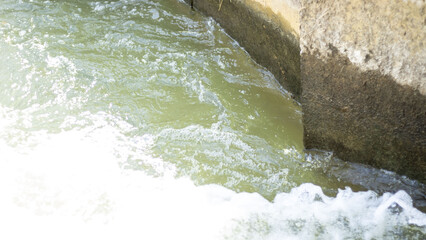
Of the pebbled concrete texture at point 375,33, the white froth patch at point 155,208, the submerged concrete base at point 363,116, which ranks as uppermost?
the pebbled concrete texture at point 375,33

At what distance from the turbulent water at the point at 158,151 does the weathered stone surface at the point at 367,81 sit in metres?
0.22

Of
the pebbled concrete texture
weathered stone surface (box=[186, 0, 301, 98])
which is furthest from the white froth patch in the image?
weathered stone surface (box=[186, 0, 301, 98])

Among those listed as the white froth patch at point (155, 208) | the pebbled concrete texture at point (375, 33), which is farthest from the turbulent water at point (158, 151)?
the pebbled concrete texture at point (375, 33)

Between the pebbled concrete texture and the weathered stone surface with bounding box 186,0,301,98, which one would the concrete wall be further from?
the weathered stone surface with bounding box 186,0,301,98

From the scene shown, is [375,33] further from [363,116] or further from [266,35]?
[266,35]

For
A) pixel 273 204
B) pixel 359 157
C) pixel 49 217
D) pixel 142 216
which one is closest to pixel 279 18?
pixel 359 157

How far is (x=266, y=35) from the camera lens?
5.16m

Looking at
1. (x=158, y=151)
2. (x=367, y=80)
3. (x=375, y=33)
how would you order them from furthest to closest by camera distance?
(x=158, y=151) → (x=367, y=80) → (x=375, y=33)

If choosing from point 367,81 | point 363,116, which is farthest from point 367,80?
point 363,116

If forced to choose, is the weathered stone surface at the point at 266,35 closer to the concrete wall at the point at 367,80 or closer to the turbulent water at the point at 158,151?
the turbulent water at the point at 158,151

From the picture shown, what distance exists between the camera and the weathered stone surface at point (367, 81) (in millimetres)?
3107

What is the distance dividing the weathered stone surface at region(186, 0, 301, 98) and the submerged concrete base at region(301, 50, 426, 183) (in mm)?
874

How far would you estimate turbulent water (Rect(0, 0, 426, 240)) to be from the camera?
3428mm

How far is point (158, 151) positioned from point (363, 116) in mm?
1571
